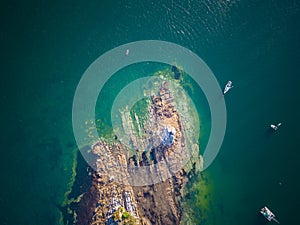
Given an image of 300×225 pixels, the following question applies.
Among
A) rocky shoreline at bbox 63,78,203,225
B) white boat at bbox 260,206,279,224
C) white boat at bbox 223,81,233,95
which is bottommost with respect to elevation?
white boat at bbox 260,206,279,224

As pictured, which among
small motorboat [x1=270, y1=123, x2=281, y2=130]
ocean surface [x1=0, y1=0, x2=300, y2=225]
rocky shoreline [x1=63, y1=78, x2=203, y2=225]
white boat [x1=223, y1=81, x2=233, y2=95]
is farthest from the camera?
white boat [x1=223, y1=81, x2=233, y2=95]

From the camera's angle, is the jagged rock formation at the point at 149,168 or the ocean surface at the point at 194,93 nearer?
the jagged rock formation at the point at 149,168

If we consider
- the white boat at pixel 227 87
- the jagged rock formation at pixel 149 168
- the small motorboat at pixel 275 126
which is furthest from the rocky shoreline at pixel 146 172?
the small motorboat at pixel 275 126

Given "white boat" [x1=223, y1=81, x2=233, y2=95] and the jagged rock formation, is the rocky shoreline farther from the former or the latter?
"white boat" [x1=223, y1=81, x2=233, y2=95]

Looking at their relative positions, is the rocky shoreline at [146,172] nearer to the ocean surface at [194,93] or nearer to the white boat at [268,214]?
the ocean surface at [194,93]

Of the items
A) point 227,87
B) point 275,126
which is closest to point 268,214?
point 275,126

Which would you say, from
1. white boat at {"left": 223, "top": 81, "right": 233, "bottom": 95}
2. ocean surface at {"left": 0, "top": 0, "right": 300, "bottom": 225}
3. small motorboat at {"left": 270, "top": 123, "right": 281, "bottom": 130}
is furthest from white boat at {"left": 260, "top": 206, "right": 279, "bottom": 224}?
white boat at {"left": 223, "top": 81, "right": 233, "bottom": 95}

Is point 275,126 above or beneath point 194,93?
beneath

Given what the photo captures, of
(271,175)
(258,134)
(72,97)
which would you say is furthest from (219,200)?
(72,97)

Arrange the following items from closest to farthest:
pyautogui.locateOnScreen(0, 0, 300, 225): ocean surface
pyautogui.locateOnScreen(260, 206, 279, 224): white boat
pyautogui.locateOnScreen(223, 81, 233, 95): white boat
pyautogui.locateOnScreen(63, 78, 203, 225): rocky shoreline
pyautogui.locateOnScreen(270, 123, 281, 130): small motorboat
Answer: pyautogui.locateOnScreen(63, 78, 203, 225): rocky shoreline
pyautogui.locateOnScreen(0, 0, 300, 225): ocean surface
pyautogui.locateOnScreen(260, 206, 279, 224): white boat
pyautogui.locateOnScreen(270, 123, 281, 130): small motorboat
pyautogui.locateOnScreen(223, 81, 233, 95): white boat

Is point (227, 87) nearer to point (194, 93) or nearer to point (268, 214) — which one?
point (194, 93)
